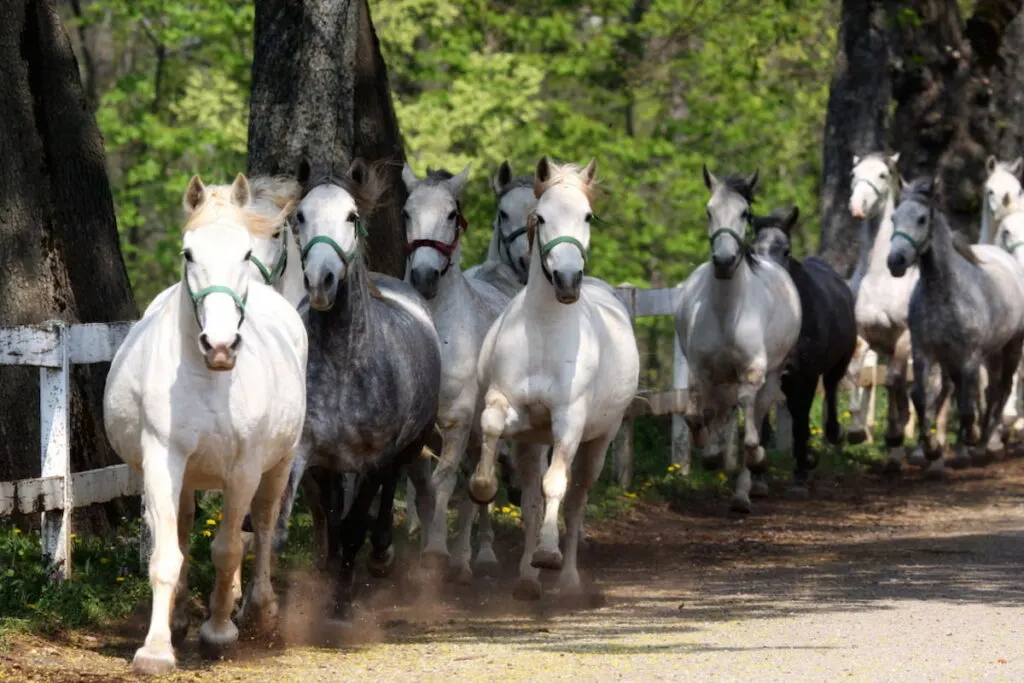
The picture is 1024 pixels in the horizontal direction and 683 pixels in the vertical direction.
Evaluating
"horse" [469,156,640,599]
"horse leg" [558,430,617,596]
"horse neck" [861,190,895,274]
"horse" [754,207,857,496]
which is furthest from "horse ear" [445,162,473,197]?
"horse neck" [861,190,895,274]

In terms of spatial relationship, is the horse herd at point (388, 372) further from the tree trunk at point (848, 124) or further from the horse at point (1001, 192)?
the tree trunk at point (848, 124)

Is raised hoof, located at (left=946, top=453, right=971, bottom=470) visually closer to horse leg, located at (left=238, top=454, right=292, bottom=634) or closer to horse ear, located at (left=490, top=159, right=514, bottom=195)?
horse ear, located at (left=490, top=159, right=514, bottom=195)

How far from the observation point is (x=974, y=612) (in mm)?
8977

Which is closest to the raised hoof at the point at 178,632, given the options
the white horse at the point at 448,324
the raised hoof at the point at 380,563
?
the raised hoof at the point at 380,563

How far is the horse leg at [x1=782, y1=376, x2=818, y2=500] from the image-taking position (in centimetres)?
1586

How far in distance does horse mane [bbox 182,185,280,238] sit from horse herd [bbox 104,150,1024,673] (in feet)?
0.03

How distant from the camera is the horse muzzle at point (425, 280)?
10422 mm

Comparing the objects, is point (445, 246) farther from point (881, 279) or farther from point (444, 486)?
point (881, 279)

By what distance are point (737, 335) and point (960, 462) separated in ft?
14.2

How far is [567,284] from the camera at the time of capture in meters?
9.14

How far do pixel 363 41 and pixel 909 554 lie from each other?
660cm

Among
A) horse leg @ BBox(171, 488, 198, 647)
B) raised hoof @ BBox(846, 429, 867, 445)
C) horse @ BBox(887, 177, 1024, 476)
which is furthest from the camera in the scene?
raised hoof @ BBox(846, 429, 867, 445)

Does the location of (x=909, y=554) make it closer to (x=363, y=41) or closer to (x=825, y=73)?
(x=363, y=41)

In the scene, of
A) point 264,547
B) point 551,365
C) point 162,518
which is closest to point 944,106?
point 551,365
